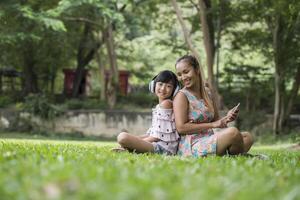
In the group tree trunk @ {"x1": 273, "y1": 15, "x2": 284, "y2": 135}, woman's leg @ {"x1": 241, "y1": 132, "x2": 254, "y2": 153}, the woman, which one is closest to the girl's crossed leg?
the woman

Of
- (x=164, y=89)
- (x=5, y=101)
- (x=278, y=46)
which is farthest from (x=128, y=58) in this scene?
(x=164, y=89)

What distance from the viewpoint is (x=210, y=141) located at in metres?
6.26

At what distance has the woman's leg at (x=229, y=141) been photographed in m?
6.10

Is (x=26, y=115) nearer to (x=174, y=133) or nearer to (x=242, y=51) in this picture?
(x=242, y=51)

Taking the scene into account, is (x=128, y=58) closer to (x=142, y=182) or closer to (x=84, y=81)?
(x=84, y=81)

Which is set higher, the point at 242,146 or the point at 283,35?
the point at 283,35

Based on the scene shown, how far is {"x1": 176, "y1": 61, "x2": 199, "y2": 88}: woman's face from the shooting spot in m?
6.46

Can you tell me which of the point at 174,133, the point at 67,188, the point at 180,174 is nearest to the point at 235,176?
the point at 180,174

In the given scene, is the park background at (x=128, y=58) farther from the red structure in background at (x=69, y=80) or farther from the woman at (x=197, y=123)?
the woman at (x=197, y=123)

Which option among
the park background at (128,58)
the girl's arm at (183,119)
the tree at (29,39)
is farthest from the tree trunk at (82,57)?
the girl's arm at (183,119)

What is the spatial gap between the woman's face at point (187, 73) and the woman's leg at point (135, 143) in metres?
0.80

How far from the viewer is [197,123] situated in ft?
21.1

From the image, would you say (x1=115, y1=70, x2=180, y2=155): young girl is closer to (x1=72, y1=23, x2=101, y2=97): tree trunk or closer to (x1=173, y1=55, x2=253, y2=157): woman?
(x1=173, y1=55, x2=253, y2=157): woman

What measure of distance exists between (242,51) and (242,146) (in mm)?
16181
